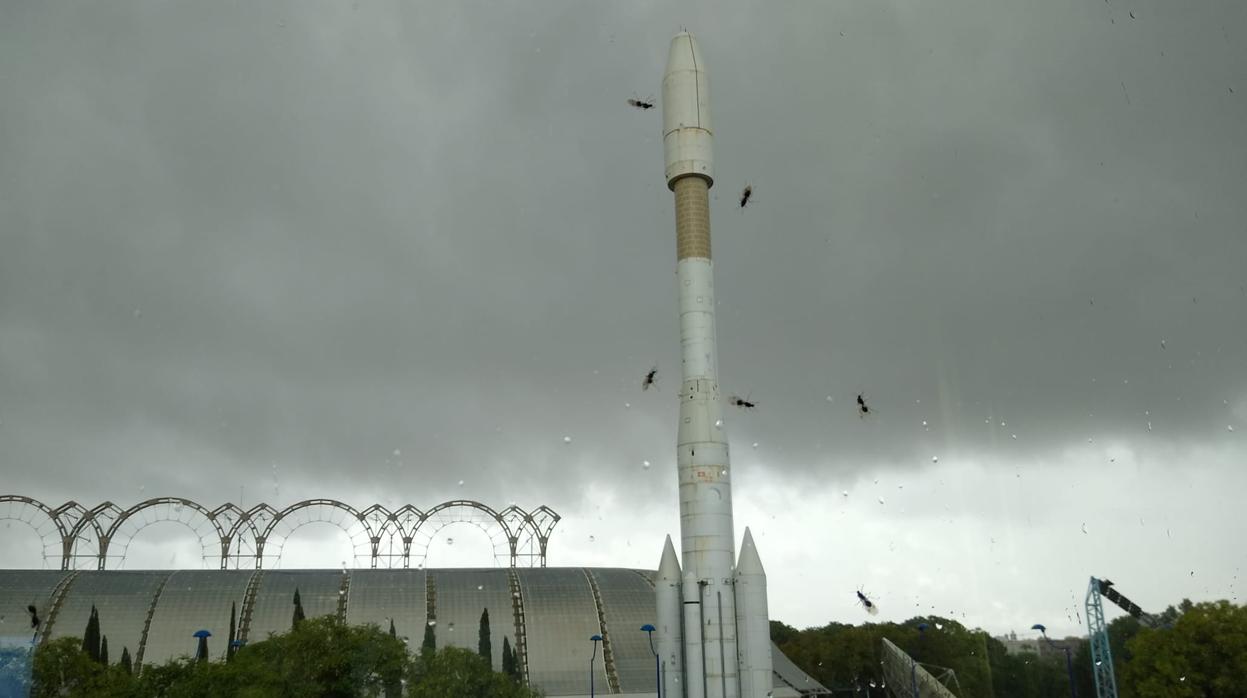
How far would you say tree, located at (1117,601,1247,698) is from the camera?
2862 inches

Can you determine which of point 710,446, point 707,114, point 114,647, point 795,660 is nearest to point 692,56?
point 707,114

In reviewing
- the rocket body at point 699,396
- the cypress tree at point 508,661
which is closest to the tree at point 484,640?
the cypress tree at point 508,661

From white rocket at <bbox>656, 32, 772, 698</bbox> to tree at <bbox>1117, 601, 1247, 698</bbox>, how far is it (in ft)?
113

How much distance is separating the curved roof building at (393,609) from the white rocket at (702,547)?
42303 mm

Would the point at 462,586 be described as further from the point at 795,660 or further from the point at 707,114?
the point at 707,114

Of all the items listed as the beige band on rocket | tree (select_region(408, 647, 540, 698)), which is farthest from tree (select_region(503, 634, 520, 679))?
the beige band on rocket

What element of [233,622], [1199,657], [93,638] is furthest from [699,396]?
[93,638]

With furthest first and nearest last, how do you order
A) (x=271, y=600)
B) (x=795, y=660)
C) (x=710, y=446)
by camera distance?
(x=795, y=660) < (x=271, y=600) < (x=710, y=446)

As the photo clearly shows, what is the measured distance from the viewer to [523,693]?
222 ft

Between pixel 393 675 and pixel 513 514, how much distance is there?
46971 millimetres

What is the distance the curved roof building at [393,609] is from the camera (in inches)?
3981

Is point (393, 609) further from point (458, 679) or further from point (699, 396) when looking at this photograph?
point (699, 396)

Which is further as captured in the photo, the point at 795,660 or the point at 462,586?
the point at 795,660

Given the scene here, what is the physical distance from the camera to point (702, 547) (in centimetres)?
5856
